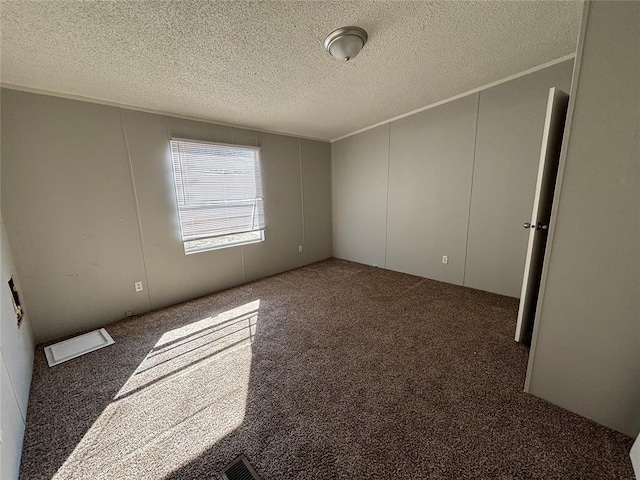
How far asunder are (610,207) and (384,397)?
5.20 ft

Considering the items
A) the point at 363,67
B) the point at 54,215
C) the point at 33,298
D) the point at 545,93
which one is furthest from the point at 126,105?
the point at 545,93

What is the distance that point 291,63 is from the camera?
1929 millimetres

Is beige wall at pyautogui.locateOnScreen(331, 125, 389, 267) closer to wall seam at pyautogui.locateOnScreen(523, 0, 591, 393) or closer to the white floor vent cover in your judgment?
wall seam at pyautogui.locateOnScreen(523, 0, 591, 393)

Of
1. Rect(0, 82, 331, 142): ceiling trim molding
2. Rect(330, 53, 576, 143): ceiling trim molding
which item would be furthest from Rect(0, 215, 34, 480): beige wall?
Rect(330, 53, 576, 143): ceiling trim molding

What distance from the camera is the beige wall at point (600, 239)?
3.56 ft

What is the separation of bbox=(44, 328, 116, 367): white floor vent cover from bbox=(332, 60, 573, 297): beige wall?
365 centimetres

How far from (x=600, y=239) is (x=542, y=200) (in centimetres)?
69

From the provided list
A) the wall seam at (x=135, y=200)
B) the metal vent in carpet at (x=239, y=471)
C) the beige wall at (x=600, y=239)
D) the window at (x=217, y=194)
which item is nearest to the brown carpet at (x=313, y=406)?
Result: the metal vent in carpet at (x=239, y=471)

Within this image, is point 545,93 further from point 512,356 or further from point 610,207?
point 512,356

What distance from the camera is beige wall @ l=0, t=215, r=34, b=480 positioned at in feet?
3.64

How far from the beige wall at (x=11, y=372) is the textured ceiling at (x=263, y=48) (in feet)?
4.86

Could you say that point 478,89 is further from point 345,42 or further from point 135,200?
point 135,200

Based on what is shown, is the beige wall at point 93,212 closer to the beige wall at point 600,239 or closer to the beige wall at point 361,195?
the beige wall at point 361,195

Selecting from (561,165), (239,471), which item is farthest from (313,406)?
(561,165)
